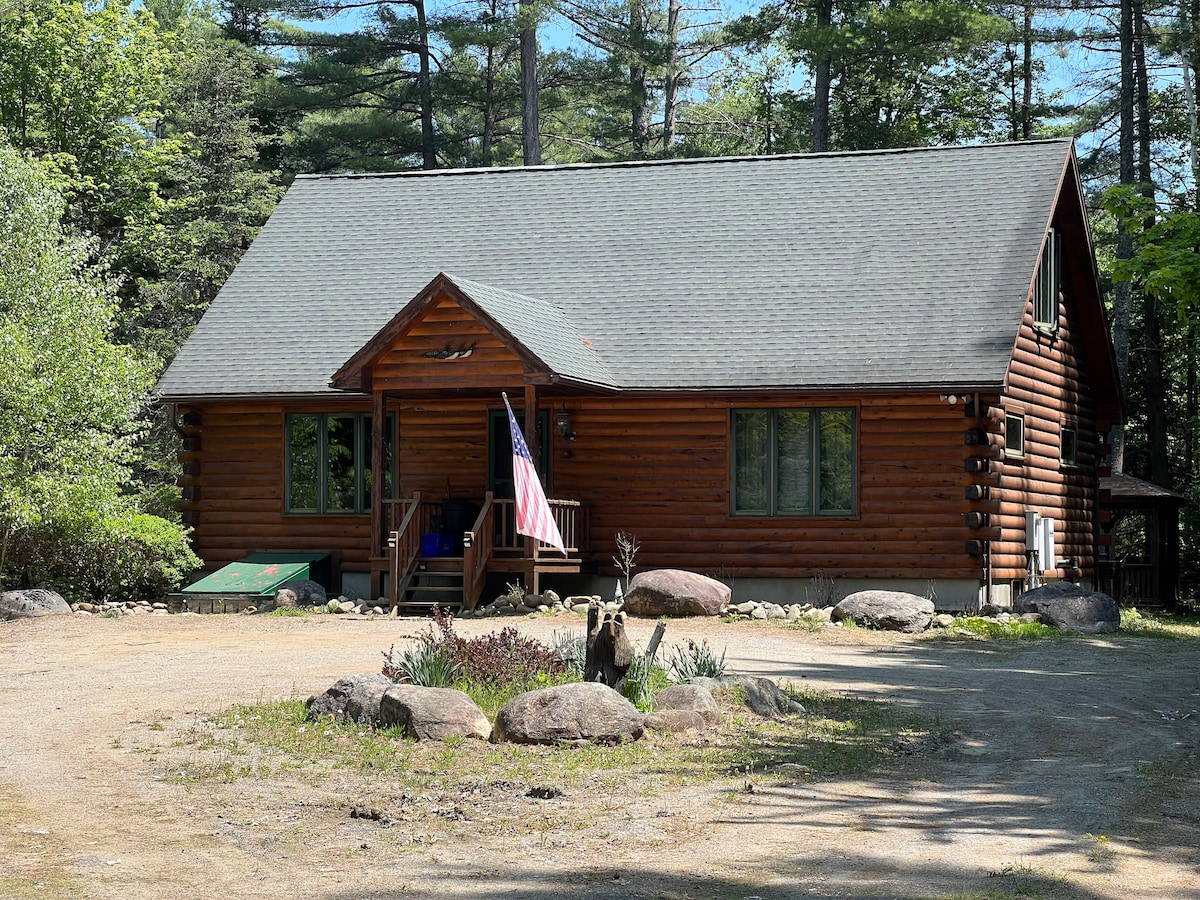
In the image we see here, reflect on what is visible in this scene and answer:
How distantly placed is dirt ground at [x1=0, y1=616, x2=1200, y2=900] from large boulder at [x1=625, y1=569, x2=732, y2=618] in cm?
602

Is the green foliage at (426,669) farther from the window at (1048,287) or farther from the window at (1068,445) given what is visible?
the window at (1068,445)

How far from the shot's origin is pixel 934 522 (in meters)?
20.6

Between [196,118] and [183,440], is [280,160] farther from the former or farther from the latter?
[183,440]

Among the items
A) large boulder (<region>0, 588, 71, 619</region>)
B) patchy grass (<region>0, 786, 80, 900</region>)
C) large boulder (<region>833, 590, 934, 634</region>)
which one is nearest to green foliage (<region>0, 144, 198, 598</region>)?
large boulder (<region>0, 588, 71, 619</region>)

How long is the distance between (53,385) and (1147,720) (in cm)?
1561

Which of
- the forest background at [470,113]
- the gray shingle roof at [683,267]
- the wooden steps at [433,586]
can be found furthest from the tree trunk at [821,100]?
the wooden steps at [433,586]

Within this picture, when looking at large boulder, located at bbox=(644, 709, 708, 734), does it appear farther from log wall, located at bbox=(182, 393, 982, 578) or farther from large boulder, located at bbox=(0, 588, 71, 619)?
large boulder, located at bbox=(0, 588, 71, 619)

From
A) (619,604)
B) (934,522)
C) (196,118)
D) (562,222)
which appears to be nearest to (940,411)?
(934,522)

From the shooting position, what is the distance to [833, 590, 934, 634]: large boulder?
18375 mm

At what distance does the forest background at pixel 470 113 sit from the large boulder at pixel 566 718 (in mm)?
17004

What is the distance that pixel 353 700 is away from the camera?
10.5 metres

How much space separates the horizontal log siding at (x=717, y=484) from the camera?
20.6 meters

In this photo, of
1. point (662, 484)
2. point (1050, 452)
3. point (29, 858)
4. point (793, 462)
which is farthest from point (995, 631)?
point (29, 858)

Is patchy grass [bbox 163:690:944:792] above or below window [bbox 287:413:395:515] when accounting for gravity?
below
